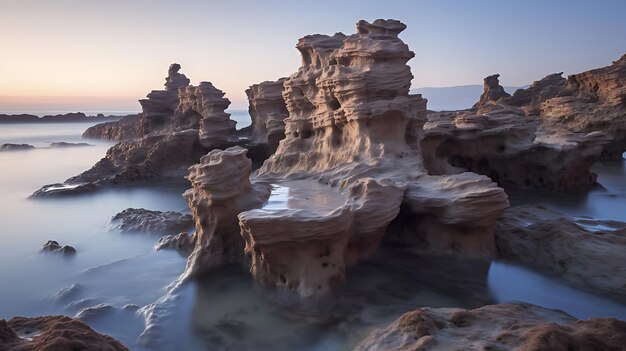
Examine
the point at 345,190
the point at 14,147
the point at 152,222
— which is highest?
the point at 345,190

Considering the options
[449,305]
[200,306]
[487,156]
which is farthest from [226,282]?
[487,156]

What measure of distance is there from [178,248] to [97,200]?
29.4 feet

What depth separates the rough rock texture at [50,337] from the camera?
327cm

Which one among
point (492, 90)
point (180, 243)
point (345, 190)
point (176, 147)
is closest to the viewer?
point (345, 190)

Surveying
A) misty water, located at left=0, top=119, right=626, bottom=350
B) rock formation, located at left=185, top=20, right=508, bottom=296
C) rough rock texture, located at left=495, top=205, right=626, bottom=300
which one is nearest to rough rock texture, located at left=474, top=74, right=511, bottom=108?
misty water, located at left=0, top=119, right=626, bottom=350

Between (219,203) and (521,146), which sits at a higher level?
(521,146)

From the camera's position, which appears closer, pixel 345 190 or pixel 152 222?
pixel 345 190

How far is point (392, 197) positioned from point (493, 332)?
397 centimetres

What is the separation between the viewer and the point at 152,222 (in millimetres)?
12492

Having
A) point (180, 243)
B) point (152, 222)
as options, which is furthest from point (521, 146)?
point (152, 222)

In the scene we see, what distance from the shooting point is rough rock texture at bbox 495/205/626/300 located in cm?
756

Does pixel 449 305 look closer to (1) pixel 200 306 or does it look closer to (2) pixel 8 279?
(1) pixel 200 306

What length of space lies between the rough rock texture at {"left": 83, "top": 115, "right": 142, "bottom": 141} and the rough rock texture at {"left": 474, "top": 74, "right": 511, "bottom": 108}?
27.4 metres

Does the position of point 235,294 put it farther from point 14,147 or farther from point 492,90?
point 14,147
